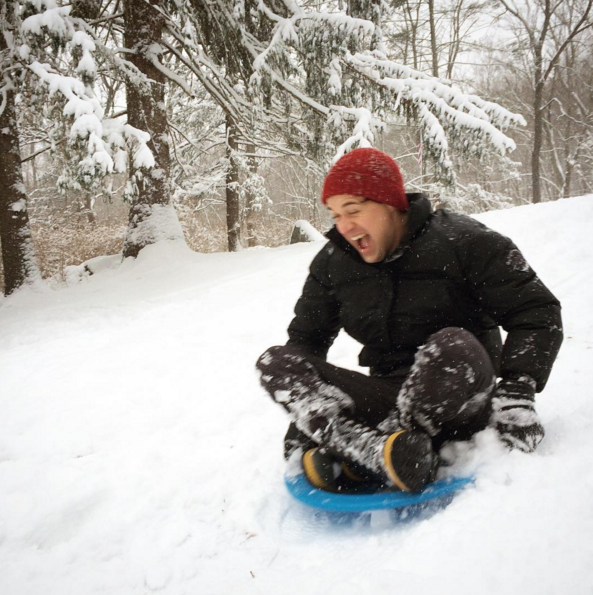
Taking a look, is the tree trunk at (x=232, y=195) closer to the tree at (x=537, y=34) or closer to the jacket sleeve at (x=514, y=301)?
the tree at (x=537, y=34)

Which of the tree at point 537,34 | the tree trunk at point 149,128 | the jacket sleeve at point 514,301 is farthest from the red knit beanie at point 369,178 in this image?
the tree at point 537,34

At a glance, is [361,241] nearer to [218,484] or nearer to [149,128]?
[218,484]

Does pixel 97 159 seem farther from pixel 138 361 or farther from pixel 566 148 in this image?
pixel 566 148

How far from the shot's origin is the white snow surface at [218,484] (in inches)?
38.6

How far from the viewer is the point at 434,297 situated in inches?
61.9

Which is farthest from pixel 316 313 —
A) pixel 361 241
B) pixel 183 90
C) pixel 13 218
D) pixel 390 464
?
pixel 13 218

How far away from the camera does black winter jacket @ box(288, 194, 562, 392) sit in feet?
4.62

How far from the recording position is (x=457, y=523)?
1064 millimetres

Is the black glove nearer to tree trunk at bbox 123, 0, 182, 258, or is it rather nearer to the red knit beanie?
the red knit beanie

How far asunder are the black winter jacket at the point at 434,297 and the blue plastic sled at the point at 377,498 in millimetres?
426

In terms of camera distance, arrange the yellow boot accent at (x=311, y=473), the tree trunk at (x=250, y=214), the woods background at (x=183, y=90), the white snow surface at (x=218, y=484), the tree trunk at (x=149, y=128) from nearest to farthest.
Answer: the white snow surface at (x=218, y=484), the yellow boot accent at (x=311, y=473), the woods background at (x=183, y=90), the tree trunk at (x=149, y=128), the tree trunk at (x=250, y=214)

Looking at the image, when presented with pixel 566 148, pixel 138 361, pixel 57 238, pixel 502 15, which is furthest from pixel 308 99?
pixel 566 148

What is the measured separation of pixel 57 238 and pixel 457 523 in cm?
1083

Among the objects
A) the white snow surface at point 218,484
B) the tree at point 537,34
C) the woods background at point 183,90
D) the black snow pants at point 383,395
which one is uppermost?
the tree at point 537,34
